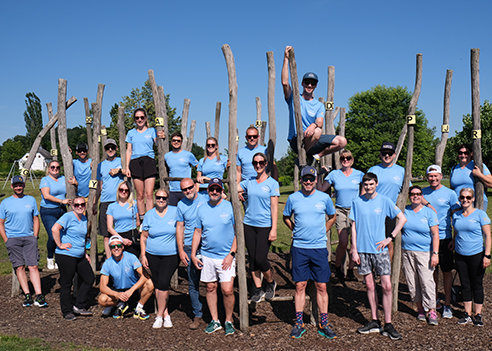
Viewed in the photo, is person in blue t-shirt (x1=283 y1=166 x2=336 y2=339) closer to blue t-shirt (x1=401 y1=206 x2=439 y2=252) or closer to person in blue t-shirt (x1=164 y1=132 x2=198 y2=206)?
blue t-shirt (x1=401 y1=206 x2=439 y2=252)

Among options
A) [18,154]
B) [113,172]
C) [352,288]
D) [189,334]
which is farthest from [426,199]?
[18,154]

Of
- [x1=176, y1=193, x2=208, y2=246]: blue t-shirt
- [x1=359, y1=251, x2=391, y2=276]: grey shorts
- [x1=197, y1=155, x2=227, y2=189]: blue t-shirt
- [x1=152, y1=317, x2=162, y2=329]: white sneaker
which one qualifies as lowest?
[x1=152, y1=317, x2=162, y2=329]: white sneaker

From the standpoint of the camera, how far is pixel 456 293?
693 centimetres

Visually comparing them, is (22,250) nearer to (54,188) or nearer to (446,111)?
(54,188)

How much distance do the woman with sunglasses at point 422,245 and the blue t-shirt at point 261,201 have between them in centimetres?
189

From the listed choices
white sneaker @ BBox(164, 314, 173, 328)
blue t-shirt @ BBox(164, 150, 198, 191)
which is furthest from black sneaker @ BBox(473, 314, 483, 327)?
blue t-shirt @ BBox(164, 150, 198, 191)

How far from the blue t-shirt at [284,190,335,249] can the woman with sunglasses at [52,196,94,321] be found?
3.31 metres

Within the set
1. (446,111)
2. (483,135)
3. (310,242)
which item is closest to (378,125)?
(483,135)

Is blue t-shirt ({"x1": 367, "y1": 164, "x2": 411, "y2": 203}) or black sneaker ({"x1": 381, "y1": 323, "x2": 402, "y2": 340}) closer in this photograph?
black sneaker ({"x1": 381, "y1": 323, "x2": 402, "y2": 340})

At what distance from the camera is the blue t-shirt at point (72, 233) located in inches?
255

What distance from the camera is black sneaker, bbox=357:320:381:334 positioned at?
5598mm

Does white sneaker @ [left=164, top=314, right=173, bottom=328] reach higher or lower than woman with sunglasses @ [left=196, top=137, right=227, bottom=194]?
lower

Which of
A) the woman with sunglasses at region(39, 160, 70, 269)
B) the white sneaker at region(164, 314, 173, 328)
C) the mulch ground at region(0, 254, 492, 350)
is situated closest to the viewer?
the mulch ground at region(0, 254, 492, 350)

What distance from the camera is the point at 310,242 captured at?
539cm
